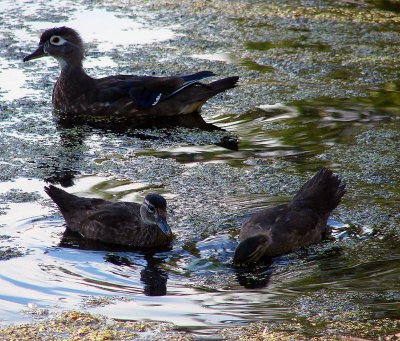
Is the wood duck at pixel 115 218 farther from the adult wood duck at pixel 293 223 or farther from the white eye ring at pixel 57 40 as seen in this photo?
the white eye ring at pixel 57 40

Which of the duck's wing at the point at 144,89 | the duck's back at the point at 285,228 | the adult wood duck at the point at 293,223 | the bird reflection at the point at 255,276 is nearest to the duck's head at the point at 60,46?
the duck's wing at the point at 144,89

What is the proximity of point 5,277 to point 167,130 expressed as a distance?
4.31m

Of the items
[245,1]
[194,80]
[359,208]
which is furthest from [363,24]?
[359,208]

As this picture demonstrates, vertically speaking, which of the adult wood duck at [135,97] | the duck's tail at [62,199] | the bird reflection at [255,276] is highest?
the duck's tail at [62,199]

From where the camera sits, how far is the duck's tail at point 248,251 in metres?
7.69

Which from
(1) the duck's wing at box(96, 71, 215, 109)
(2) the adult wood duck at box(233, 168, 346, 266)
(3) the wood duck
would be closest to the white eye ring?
(1) the duck's wing at box(96, 71, 215, 109)

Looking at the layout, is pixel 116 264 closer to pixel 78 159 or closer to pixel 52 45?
pixel 78 159

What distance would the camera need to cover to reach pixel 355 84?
12219mm

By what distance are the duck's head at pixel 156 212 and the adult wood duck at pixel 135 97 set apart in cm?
349

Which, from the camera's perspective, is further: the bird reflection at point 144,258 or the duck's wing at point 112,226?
the duck's wing at point 112,226

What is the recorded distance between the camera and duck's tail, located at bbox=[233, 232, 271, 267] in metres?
7.69

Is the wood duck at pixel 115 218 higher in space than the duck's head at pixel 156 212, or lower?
lower

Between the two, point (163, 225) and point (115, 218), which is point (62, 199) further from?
point (163, 225)

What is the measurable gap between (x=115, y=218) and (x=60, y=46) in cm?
472
